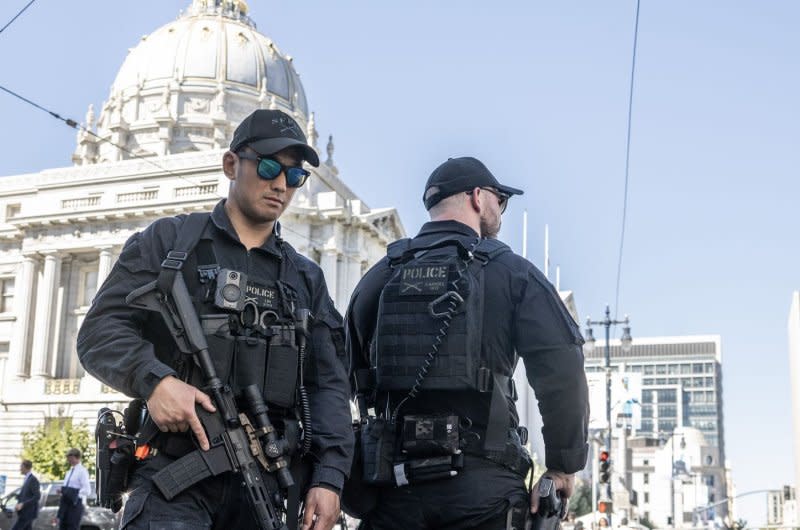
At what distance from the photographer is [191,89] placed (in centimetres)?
7381

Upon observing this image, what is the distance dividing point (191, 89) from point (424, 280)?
71.0 metres

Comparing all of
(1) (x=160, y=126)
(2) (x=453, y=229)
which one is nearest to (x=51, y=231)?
(1) (x=160, y=126)

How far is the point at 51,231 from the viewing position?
57.5 m

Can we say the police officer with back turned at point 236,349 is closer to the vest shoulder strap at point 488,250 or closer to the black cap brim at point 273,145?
the black cap brim at point 273,145

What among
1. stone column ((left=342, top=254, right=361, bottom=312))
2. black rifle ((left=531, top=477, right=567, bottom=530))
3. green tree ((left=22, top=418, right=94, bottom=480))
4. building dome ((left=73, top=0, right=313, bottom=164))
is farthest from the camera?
building dome ((left=73, top=0, right=313, bottom=164))

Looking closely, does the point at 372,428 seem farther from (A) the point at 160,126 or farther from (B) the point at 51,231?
(A) the point at 160,126

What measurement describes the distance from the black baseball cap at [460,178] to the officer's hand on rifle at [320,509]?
188cm

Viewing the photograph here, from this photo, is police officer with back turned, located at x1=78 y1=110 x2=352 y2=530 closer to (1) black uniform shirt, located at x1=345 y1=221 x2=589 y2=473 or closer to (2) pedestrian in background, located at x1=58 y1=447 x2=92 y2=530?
(1) black uniform shirt, located at x1=345 y1=221 x2=589 y2=473

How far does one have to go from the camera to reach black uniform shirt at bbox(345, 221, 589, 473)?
16.1 feet

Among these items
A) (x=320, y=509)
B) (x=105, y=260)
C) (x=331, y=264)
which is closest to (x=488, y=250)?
(x=320, y=509)

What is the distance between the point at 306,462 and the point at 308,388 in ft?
1.03

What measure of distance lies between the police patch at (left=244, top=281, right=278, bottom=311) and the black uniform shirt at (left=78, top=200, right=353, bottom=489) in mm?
107

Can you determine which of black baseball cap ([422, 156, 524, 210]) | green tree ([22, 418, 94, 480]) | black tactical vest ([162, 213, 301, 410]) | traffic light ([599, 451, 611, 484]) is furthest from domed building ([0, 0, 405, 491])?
black tactical vest ([162, 213, 301, 410])

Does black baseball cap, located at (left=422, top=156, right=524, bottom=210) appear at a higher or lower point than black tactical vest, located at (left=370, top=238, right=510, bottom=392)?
higher
